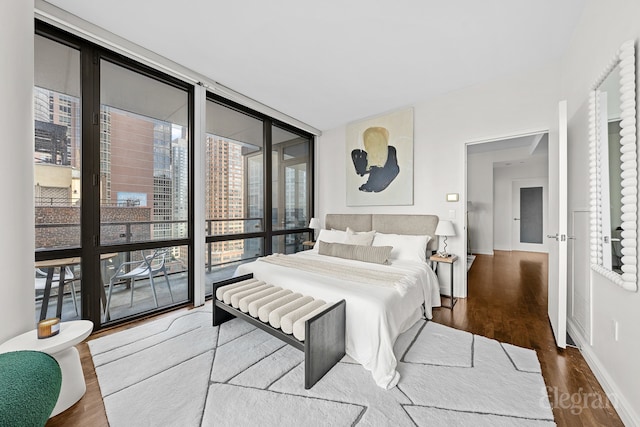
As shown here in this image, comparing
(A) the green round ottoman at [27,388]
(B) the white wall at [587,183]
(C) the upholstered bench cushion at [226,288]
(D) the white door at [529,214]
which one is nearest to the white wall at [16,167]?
(A) the green round ottoman at [27,388]

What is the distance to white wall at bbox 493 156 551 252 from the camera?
21.7 feet

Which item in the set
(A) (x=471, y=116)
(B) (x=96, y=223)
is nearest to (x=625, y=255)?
(A) (x=471, y=116)

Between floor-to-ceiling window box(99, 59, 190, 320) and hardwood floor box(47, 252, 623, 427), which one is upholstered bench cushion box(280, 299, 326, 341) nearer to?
hardwood floor box(47, 252, 623, 427)

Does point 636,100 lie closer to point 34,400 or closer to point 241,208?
point 34,400

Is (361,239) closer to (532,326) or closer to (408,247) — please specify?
(408,247)

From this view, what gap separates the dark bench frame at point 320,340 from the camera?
1570mm

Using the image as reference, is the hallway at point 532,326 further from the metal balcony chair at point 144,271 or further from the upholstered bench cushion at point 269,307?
the metal balcony chair at point 144,271

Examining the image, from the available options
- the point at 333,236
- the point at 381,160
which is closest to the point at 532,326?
the point at 333,236

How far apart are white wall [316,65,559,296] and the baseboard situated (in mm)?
1360

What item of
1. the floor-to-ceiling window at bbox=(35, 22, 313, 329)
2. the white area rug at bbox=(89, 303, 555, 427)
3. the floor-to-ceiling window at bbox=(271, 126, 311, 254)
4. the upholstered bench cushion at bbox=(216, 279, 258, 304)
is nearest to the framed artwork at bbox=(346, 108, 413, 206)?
the floor-to-ceiling window at bbox=(271, 126, 311, 254)

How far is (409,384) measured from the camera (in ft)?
5.32

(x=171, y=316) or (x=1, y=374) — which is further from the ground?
(x=1, y=374)

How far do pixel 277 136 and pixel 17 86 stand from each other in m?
3.10

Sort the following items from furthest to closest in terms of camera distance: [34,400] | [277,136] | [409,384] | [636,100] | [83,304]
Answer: [277,136]
[83,304]
[409,384]
[636,100]
[34,400]
